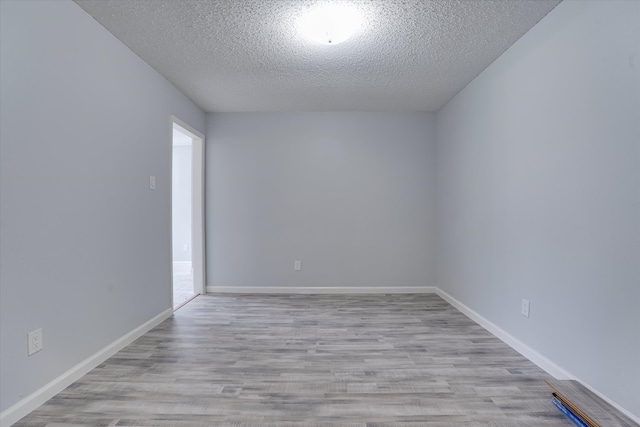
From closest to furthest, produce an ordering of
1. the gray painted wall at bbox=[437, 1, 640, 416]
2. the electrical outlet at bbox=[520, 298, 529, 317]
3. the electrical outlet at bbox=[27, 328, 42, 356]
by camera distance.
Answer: the gray painted wall at bbox=[437, 1, 640, 416], the electrical outlet at bbox=[27, 328, 42, 356], the electrical outlet at bbox=[520, 298, 529, 317]

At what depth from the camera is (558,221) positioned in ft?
6.61

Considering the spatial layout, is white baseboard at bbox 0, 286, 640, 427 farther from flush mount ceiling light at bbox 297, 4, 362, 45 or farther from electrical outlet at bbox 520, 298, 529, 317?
flush mount ceiling light at bbox 297, 4, 362, 45

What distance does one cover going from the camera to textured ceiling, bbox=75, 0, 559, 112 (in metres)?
2.03

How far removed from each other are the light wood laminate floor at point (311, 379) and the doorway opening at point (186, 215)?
1.06 meters

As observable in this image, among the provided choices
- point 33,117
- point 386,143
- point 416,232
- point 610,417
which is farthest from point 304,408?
point 386,143

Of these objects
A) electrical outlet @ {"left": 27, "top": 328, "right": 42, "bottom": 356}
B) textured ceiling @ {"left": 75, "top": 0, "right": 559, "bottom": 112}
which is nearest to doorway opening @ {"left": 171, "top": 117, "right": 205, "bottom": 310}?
textured ceiling @ {"left": 75, "top": 0, "right": 559, "bottom": 112}

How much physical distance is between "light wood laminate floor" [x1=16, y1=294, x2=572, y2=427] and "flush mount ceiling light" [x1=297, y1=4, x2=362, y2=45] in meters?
2.27

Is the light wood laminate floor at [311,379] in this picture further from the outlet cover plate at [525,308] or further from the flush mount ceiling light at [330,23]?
the flush mount ceiling light at [330,23]

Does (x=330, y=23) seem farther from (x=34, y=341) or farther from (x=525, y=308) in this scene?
(x=34, y=341)

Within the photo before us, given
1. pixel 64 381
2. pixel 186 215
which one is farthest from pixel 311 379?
pixel 186 215

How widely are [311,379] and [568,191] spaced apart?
1.93 meters

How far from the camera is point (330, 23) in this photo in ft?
7.09

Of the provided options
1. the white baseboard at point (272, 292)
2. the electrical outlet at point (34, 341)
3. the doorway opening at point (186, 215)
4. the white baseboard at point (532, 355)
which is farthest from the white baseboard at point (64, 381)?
the white baseboard at point (532, 355)

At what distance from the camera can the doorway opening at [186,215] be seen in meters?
4.09
